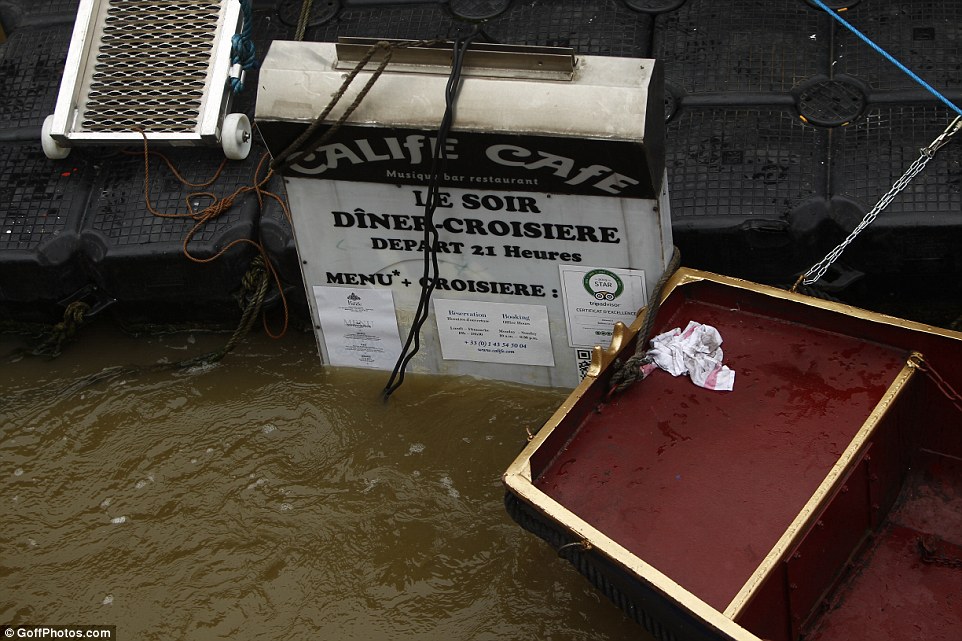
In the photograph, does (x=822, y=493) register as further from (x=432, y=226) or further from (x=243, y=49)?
(x=243, y=49)

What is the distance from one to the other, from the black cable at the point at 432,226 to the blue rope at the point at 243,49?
112cm

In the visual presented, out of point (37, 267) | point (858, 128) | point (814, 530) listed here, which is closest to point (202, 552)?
point (37, 267)

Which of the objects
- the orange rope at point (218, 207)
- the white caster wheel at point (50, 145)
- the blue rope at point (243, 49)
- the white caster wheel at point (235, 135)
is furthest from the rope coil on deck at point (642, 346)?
the white caster wheel at point (50, 145)

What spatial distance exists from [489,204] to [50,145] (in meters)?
2.03

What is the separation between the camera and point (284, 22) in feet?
15.4

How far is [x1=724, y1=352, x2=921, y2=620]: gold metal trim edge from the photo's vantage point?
8.40ft

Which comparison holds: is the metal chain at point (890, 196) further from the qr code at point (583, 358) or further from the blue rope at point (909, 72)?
the qr code at point (583, 358)

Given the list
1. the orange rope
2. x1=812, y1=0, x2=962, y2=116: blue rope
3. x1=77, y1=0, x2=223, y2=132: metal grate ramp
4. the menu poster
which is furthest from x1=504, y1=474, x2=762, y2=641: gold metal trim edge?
x1=77, y1=0, x2=223, y2=132: metal grate ramp

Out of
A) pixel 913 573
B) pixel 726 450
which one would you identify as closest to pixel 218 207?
pixel 726 450

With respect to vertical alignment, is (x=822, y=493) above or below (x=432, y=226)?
below

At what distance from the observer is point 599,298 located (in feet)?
11.2

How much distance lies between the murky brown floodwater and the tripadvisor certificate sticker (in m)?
0.38

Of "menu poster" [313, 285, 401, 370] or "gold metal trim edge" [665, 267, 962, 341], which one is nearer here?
"gold metal trim edge" [665, 267, 962, 341]

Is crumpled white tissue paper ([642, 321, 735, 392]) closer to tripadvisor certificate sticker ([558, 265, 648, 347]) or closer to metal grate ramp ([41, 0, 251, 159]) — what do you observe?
tripadvisor certificate sticker ([558, 265, 648, 347])
